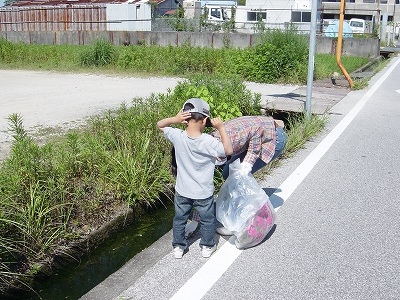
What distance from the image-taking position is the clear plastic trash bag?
13.2 feet

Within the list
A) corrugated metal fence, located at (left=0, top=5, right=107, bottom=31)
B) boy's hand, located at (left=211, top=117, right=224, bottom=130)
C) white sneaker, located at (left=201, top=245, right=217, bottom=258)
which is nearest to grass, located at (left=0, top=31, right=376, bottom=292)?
white sneaker, located at (left=201, top=245, right=217, bottom=258)

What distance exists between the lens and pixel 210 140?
3715 mm

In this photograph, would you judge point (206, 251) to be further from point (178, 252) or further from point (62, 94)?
point (62, 94)

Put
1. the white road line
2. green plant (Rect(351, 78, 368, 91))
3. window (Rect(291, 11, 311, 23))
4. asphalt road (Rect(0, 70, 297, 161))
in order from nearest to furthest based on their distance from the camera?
the white road line, asphalt road (Rect(0, 70, 297, 161)), green plant (Rect(351, 78, 368, 91)), window (Rect(291, 11, 311, 23))

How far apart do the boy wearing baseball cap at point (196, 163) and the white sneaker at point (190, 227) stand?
0.99 ft

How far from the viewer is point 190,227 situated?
4363mm

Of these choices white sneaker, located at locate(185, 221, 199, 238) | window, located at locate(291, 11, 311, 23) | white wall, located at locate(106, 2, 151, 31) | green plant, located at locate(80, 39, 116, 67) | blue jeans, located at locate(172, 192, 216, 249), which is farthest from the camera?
window, located at locate(291, 11, 311, 23)

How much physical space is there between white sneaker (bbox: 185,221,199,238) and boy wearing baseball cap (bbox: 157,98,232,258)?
30 centimetres

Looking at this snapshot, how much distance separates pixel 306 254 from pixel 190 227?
1.04 meters

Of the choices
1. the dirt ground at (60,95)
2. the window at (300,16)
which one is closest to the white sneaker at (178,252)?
the dirt ground at (60,95)

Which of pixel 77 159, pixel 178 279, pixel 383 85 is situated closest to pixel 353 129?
pixel 77 159

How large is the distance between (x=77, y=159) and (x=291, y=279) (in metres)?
2.69

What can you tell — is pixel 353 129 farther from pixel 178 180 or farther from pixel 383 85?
pixel 383 85

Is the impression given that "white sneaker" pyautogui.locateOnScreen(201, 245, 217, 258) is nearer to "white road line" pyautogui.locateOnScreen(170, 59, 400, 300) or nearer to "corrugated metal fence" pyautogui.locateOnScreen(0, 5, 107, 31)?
"white road line" pyautogui.locateOnScreen(170, 59, 400, 300)
